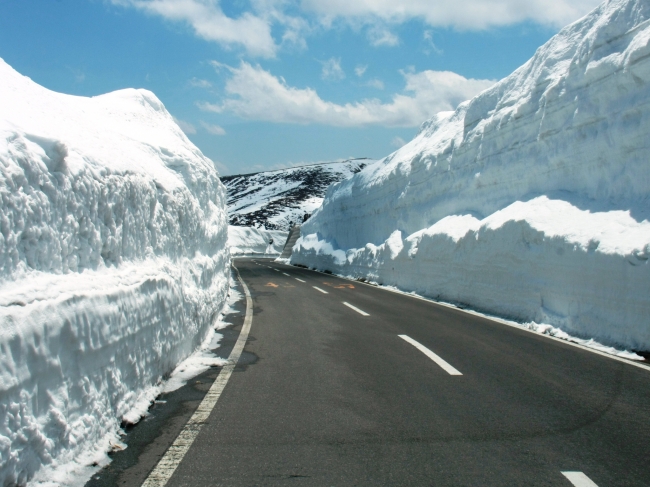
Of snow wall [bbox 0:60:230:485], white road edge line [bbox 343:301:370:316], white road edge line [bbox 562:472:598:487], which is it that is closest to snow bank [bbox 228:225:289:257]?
white road edge line [bbox 343:301:370:316]

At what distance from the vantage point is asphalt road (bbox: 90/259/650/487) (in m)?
3.55

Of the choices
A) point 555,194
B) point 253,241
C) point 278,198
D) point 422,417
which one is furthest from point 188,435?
point 278,198

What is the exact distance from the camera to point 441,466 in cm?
365

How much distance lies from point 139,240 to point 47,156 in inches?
74.0

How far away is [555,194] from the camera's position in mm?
12906

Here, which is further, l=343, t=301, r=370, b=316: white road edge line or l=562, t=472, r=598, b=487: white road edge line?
l=343, t=301, r=370, b=316: white road edge line

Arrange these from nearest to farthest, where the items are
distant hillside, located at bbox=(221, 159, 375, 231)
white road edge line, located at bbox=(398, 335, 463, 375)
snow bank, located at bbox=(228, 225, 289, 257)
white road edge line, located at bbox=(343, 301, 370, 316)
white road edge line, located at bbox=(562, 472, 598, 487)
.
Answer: white road edge line, located at bbox=(562, 472, 598, 487) → white road edge line, located at bbox=(398, 335, 463, 375) → white road edge line, located at bbox=(343, 301, 370, 316) → snow bank, located at bbox=(228, 225, 289, 257) → distant hillside, located at bbox=(221, 159, 375, 231)

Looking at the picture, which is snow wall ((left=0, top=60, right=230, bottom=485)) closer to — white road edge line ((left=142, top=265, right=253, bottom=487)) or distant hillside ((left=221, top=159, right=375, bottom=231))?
white road edge line ((left=142, top=265, right=253, bottom=487))

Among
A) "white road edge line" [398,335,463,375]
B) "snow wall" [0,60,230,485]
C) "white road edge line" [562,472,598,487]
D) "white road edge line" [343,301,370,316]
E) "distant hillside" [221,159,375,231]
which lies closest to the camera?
"snow wall" [0,60,230,485]

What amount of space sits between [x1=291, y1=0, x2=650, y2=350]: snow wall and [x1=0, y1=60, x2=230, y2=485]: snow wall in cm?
701

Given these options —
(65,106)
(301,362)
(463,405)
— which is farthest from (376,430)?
(65,106)

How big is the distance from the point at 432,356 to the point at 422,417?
263 centimetres

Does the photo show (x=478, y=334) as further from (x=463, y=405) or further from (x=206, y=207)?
(x=206, y=207)

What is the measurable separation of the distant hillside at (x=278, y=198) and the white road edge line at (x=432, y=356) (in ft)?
306
